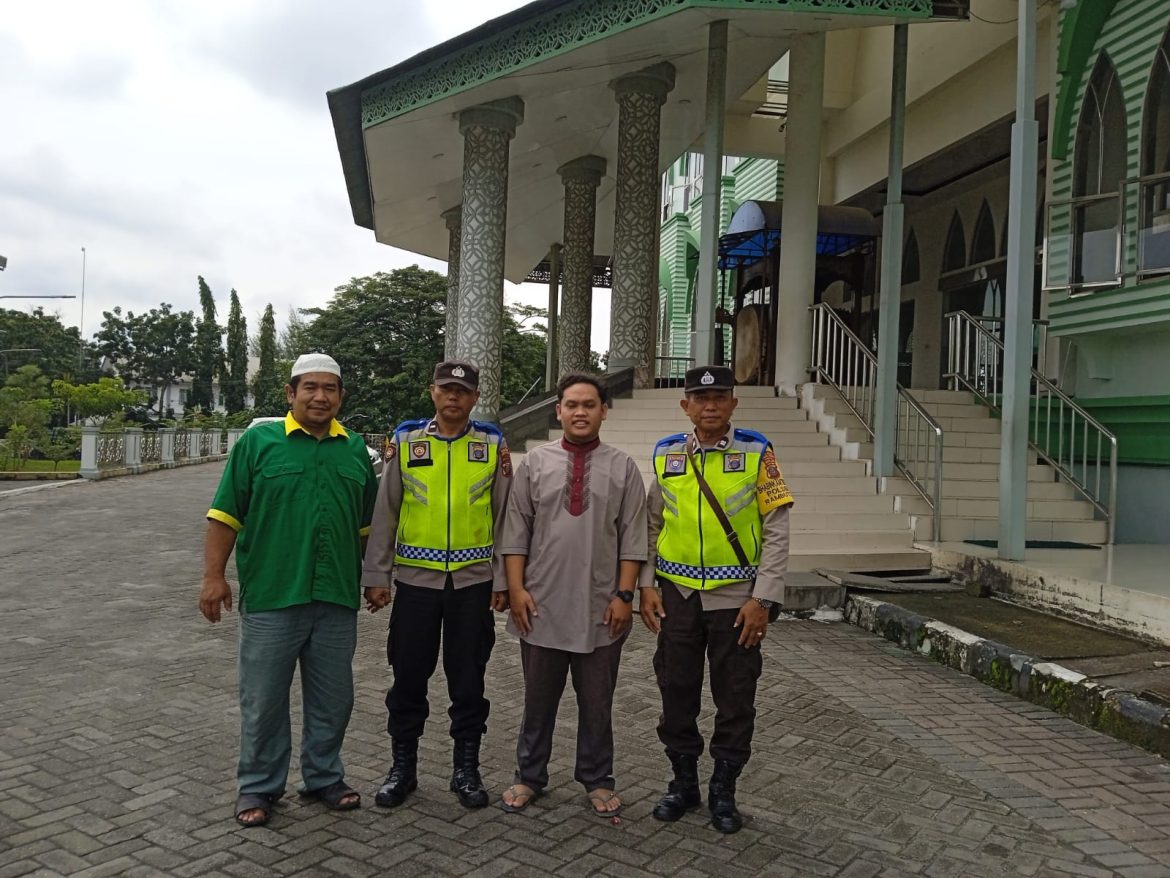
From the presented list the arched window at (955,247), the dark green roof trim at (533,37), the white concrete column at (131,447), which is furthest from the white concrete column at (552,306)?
the white concrete column at (131,447)

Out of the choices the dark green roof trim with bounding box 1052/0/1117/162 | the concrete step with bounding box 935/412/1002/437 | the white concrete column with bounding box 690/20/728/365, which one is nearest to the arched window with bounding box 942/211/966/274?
the dark green roof trim with bounding box 1052/0/1117/162

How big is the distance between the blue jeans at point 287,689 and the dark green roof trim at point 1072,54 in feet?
30.5

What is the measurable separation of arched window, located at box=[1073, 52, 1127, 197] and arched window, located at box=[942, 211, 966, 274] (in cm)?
533

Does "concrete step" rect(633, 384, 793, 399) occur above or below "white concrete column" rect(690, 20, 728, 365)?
below

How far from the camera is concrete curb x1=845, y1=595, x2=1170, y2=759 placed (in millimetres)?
4426

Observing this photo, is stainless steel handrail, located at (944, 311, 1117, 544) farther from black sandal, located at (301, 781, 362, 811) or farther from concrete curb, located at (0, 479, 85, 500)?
concrete curb, located at (0, 479, 85, 500)

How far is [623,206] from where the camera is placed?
12289mm

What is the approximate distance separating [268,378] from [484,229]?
142ft

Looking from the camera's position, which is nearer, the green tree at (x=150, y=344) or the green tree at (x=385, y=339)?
the green tree at (x=385, y=339)

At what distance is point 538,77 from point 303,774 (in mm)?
8996

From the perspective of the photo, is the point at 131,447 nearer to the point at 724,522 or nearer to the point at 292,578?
the point at 292,578

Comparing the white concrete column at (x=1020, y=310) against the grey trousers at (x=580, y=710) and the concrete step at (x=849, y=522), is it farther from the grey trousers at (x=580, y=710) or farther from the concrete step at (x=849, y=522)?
the grey trousers at (x=580, y=710)

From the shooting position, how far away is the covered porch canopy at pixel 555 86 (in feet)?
29.8

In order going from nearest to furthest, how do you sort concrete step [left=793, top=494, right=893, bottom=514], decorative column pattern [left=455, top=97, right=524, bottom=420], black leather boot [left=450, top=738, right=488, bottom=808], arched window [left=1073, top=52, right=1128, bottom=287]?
1. black leather boot [left=450, top=738, right=488, bottom=808]
2. concrete step [left=793, top=494, right=893, bottom=514]
3. arched window [left=1073, top=52, right=1128, bottom=287]
4. decorative column pattern [left=455, top=97, right=524, bottom=420]
